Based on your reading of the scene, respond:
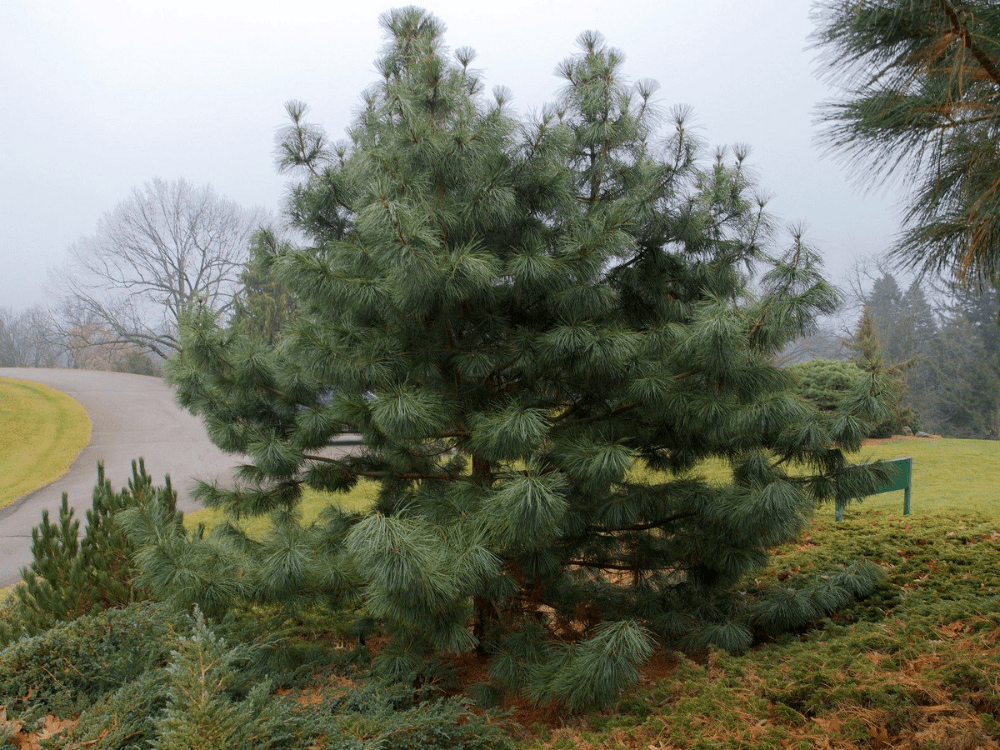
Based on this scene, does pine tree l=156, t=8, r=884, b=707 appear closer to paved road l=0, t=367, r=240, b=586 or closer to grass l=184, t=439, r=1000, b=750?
grass l=184, t=439, r=1000, b=750

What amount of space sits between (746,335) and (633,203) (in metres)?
1.04

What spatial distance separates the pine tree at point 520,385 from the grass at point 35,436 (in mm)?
7285

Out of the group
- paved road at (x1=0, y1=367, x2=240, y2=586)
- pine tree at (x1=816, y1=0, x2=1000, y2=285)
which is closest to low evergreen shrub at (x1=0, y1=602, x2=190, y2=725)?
paved road at (x1=0, y1=367, x2=240, y2=586)

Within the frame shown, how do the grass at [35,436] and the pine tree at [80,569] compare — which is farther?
the grass at [35,436]

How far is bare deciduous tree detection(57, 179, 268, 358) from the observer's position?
65.7 ft

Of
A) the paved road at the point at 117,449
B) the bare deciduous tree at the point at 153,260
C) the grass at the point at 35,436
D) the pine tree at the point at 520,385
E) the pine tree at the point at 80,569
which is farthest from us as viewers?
the bare deciduous tree at the point at 153,260

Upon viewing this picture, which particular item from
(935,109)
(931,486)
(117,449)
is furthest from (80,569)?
(931,486)

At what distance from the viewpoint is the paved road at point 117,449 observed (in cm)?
793

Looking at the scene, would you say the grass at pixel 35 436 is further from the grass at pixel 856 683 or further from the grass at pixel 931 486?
the grass at pixel 856 683

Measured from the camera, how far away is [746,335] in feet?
10.1

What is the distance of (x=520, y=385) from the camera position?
3.75 m

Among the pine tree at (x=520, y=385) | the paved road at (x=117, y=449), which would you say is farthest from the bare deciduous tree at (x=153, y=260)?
the pine tree at (x=520, y=385)

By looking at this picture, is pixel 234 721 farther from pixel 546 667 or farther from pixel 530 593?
pixel 530 593

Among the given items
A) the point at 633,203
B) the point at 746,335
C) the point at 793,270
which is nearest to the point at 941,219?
the point at 793,270
